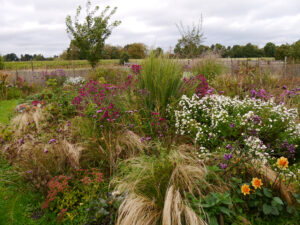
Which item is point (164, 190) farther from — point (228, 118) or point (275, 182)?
point (228, 118)

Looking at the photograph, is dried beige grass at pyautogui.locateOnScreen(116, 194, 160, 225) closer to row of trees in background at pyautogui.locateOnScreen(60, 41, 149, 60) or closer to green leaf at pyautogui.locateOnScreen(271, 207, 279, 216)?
green leaf at pyautogui.locateOnScreen(271, 207, 279, 216)

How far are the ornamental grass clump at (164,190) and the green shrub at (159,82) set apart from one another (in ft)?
6.03

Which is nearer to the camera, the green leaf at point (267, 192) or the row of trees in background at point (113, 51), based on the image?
the green leaf at point (267, 192)

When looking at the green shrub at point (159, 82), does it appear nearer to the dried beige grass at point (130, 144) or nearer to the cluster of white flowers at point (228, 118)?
the cluster of white flowers at point (228, 118)

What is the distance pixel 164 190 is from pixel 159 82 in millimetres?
2353

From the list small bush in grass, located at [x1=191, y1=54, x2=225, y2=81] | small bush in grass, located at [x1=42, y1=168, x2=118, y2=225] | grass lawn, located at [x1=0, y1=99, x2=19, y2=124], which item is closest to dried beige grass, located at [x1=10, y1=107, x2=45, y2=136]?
grass lawn, located at [x1=0, y1=99, x2=19, y2=124]

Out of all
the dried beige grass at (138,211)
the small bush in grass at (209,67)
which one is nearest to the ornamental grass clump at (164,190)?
the dried beige grass at (138,211)

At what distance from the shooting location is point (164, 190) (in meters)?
2.12

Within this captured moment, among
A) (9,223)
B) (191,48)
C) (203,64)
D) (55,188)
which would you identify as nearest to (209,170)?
(55,188)

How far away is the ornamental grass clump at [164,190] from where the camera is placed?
6.14ft

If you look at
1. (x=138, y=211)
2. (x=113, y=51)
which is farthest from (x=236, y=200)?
(x=113, y=51)

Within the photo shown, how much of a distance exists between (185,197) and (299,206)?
0.97m

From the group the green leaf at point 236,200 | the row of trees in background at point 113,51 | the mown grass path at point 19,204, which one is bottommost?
the mown grass path at point 19,204

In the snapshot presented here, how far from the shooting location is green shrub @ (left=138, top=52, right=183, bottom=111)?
13.4ft
